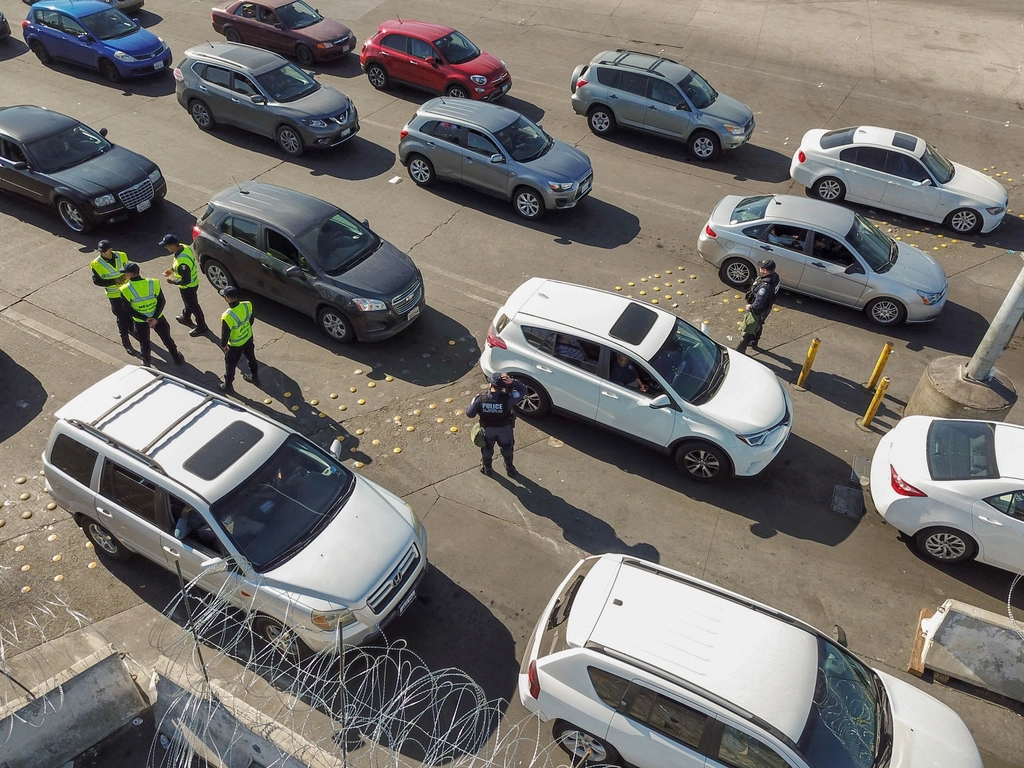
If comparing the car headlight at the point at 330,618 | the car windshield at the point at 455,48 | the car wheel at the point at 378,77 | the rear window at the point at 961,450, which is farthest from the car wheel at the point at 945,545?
the car wheel at the point at 378,77

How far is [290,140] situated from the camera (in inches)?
615

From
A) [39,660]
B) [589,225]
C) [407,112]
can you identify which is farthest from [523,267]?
[39,660]

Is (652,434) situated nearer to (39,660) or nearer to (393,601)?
(393,601)

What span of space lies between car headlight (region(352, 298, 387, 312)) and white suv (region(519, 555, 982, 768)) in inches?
219

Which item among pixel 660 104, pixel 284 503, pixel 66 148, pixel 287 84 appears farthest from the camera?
pixel 660 104

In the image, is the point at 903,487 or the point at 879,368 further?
the point at 879,368

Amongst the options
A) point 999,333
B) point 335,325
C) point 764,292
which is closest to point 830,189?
point 764,292

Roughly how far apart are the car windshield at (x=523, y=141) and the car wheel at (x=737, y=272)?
4.15 m

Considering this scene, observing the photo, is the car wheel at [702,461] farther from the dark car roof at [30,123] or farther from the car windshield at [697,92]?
the dark car roof at [30,123]

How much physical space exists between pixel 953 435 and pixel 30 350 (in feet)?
40.2

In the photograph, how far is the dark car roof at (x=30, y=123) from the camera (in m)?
13.0

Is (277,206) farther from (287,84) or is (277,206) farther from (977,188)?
(977,188)

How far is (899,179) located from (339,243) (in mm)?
10601

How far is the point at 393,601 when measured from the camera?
712 centimetres
